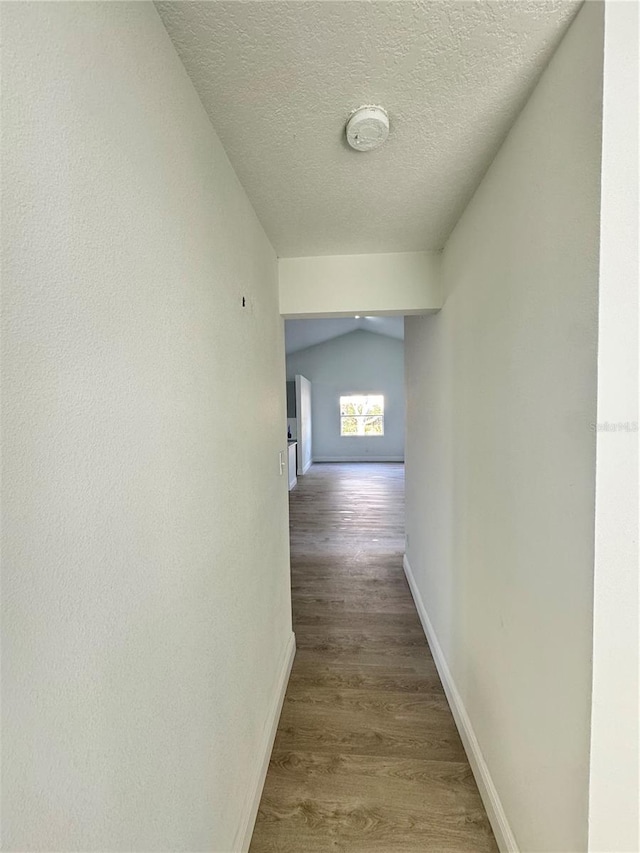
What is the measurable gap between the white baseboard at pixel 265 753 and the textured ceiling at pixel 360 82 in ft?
7.00

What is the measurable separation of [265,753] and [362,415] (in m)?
8.39

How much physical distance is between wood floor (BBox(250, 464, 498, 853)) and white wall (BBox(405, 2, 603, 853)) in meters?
0.22

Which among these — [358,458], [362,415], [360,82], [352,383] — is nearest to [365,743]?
[360,82]

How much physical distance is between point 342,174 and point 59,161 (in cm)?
100

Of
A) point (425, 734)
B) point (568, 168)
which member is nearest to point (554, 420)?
point (568, 168)

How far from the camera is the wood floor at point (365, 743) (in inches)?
48.1

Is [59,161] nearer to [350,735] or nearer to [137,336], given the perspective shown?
[137,336]

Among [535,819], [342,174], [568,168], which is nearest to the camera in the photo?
[568,168]

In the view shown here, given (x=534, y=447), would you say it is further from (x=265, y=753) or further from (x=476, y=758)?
(x=265, y=753)

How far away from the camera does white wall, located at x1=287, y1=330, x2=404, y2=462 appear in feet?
30.4

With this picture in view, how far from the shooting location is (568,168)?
762 mm

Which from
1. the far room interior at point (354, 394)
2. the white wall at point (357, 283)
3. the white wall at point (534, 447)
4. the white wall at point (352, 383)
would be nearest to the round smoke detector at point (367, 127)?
the white wall at point (534, 447)

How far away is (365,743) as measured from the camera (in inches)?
60.3

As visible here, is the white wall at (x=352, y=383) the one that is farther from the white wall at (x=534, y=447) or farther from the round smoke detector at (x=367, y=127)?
the round smoke detector at (x=367, y=127)
